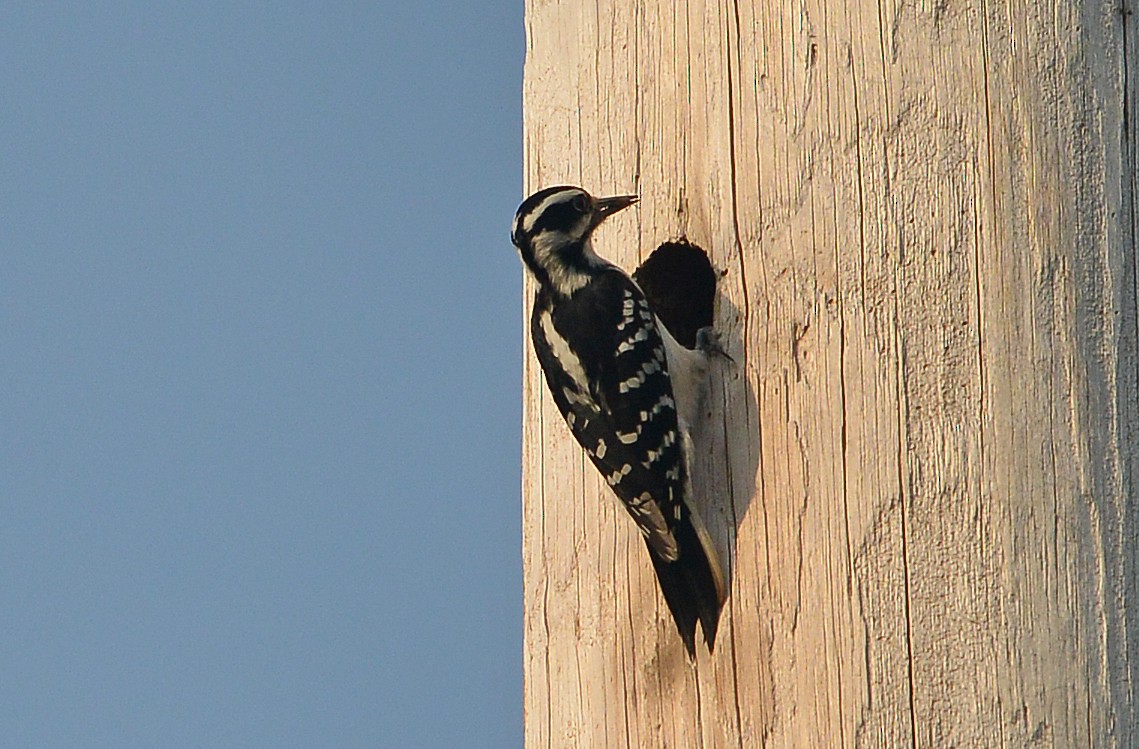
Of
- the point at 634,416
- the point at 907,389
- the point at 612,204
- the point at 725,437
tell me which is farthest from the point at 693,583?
the point at 612,204

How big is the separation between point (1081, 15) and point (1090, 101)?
6.6 inches

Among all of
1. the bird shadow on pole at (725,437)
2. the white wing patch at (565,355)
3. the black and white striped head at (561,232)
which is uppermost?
the black and white striped head at (561,232)

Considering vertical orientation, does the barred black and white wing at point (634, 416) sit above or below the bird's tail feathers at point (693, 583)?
above

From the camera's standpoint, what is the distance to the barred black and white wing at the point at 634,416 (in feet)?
10.6

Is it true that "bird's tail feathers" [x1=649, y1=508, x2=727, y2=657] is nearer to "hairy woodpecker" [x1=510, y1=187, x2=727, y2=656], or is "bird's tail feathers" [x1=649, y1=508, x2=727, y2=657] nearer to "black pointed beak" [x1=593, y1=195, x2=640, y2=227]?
"hairy woodpecker" [x1=510, y1=187, x2=727, y2=656]

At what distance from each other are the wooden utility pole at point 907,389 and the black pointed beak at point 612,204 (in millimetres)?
118

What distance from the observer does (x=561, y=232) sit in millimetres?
3635

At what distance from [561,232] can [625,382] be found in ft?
1.25

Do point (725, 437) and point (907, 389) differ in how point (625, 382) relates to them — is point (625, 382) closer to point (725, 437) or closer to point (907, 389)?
point (725, 437)

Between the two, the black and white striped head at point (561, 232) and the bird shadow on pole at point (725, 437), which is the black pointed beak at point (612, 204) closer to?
the black and white striped head at point (561, 232)

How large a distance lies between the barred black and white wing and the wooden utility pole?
0.21 feet

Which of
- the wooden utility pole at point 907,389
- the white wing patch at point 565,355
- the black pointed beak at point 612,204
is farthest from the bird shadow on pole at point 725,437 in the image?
the white wing patch at point 565,355

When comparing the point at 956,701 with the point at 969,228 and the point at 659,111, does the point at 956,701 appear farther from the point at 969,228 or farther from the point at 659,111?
the point at 659,111

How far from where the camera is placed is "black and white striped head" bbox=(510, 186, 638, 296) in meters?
3.54
